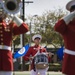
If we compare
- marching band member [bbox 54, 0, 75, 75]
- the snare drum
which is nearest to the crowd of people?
marching band member [bbox 54, 0, 75, 75]

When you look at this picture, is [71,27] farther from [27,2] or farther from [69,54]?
[27,2]

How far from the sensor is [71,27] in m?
5.66

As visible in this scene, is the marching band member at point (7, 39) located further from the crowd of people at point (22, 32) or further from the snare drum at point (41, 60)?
the snare drum at point (41, 60)

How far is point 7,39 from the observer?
19.6 feet

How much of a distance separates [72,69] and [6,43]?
121cm

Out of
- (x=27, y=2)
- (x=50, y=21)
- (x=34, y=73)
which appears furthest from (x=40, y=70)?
(x=50, y=21)

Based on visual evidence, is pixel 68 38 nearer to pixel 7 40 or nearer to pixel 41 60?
pixel 7 40

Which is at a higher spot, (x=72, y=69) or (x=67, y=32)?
(x=67, y=32)

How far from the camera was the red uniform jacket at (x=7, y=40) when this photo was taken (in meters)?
5.94

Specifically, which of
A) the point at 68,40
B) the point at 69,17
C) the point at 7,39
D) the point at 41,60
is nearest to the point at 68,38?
the point at 68,40

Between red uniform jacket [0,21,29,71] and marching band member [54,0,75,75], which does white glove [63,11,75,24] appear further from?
red uniform jacket [0,21,29,71]

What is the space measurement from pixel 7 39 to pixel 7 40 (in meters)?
0.02

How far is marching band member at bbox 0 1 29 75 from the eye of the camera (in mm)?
5930

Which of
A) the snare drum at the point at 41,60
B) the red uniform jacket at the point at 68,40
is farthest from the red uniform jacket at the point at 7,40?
the snare drum at the point at 41,60
